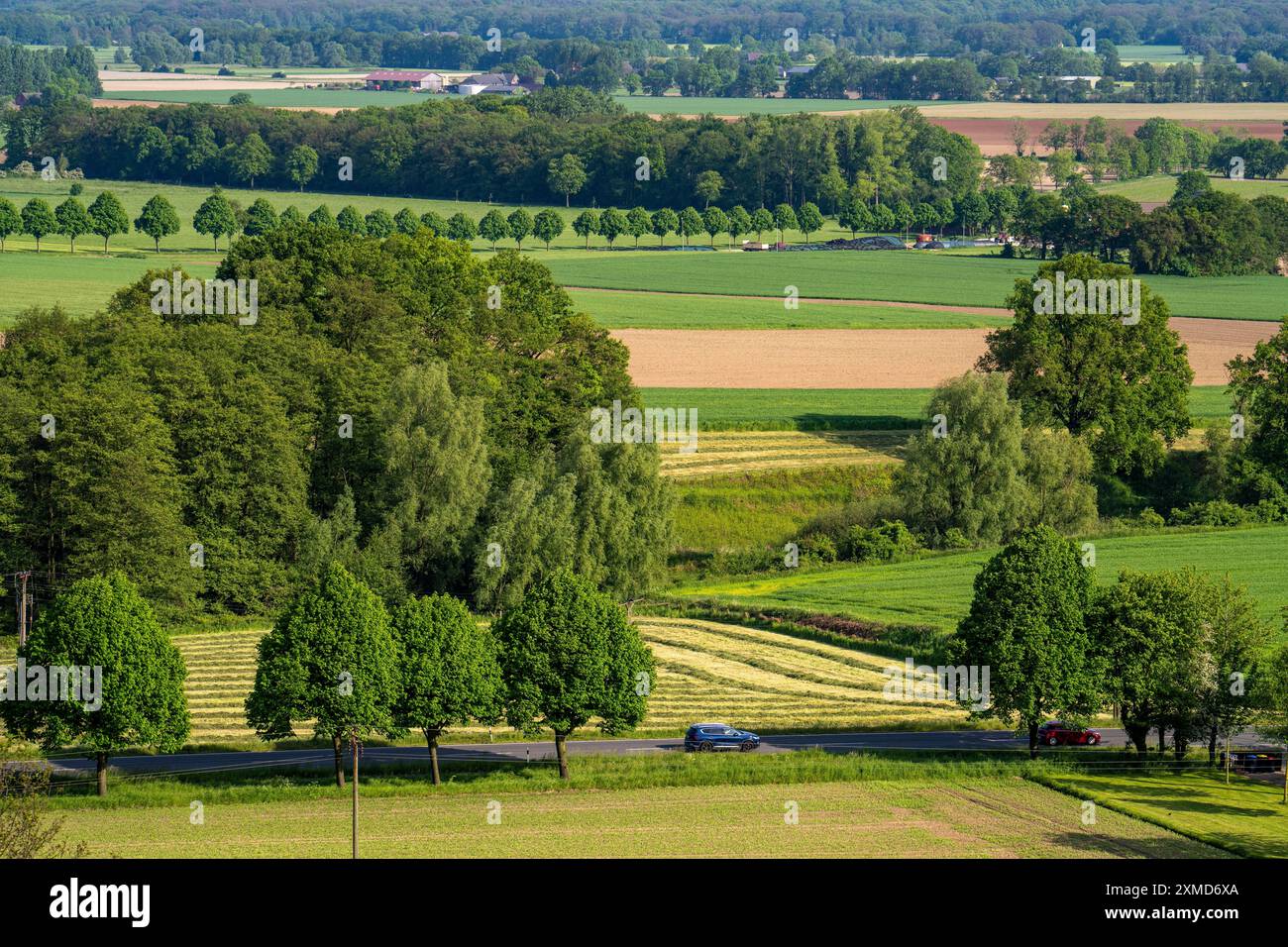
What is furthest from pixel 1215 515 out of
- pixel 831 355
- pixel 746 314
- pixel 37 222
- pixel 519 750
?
pixel 37 222

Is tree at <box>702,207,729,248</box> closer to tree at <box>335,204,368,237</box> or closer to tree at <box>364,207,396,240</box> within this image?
tree at <box>364,207,396,240</box>

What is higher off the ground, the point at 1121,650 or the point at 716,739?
the point at 1121,650

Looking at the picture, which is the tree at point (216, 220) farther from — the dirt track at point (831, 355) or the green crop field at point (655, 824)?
the green crop field at point (655, 824)

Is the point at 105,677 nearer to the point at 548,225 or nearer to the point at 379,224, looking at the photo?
the point at 379,224

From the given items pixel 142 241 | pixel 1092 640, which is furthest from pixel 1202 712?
pixel 142 241

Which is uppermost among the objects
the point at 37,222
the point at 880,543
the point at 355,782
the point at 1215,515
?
the point at 37,222

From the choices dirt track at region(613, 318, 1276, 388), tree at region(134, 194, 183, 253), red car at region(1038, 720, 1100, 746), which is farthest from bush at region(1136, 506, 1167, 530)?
tree at region(134, 194, 183, 253)

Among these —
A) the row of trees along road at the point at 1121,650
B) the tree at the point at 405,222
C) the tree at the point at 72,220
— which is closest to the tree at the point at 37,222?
the tree at the point at 72,220
